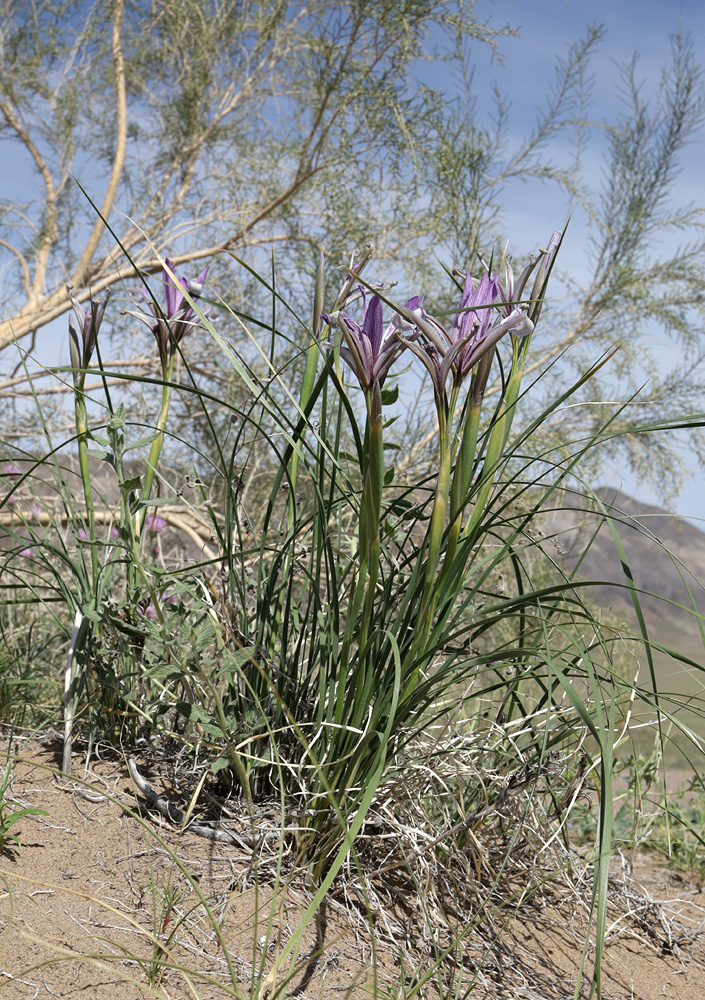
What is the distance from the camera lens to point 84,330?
140 centimetres

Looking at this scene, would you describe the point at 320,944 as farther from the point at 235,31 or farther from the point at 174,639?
the point at 235,31

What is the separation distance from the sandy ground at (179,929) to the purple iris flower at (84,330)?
2.26 feet

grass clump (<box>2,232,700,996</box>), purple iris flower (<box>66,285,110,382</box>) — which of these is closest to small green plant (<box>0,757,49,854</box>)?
grass clump (<box>2,232,700,996</box>)

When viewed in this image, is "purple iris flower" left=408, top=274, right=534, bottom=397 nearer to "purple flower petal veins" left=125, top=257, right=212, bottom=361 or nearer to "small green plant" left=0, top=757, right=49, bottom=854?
"purple flower petal veins" left=125, top=257, right=212, bottom=361

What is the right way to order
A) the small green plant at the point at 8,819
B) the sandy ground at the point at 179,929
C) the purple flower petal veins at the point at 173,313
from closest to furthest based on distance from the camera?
1. the sandy ground at the point at 179,929
2. the small green plant at the point at 8,819
3. the purple flower petal veins at the point at 173,313

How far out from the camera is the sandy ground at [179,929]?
0.93m

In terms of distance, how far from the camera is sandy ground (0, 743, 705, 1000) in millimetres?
928

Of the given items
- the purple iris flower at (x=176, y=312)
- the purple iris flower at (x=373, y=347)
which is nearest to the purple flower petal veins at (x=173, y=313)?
the purple iris flower at (x=176, y=312)

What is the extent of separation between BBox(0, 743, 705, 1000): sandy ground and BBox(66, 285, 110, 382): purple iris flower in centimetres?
69

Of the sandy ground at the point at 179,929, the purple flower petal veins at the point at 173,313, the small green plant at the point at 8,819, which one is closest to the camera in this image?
the sandy ground at the point at 179,929

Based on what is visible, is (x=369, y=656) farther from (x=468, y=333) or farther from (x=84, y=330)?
(x=84, y=330)

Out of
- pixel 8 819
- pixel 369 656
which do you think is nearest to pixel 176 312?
pixel 369 656

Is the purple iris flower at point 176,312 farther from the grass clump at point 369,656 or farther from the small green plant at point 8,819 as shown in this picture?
the small green plant at point 8,819

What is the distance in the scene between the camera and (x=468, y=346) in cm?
103
